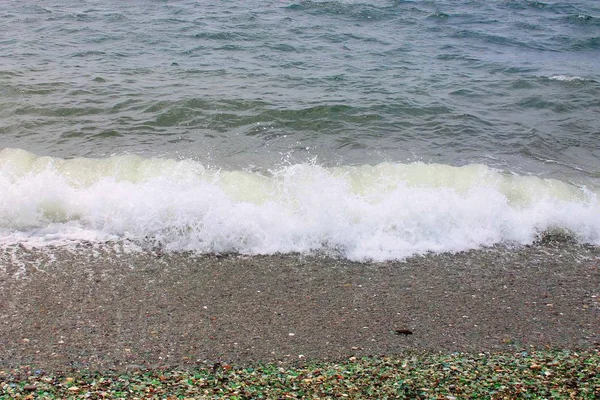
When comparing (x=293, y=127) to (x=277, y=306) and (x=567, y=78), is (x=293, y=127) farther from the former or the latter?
(x=567, y=78)

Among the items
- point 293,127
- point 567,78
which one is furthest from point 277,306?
point 567,78

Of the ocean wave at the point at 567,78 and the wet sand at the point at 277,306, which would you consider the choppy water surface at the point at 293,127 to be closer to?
the ocean wave at the point at 567,78

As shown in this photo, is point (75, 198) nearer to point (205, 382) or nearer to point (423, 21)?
point (205, 382)

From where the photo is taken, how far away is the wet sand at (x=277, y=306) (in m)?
4.50

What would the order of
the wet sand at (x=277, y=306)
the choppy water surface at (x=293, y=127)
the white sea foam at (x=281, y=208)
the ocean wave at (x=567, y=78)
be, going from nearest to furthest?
the wet sand at (x=277, y=306) → the white sea foam at (x=281, y=208) → the choppy water surface at (x=293, y=127) → the ocean wave at (x=567, y=78)

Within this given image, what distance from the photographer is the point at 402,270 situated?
599 centimetres

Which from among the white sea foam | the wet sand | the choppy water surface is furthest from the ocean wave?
the wet sand

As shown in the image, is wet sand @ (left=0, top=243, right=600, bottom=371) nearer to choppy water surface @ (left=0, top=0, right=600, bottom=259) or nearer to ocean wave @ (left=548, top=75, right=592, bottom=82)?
choppy water surface @ (left=0, top=0, right=600, bottom=259)

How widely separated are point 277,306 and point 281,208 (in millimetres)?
1953

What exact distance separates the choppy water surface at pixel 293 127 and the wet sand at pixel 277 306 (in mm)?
446

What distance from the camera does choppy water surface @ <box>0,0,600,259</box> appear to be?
263 inches

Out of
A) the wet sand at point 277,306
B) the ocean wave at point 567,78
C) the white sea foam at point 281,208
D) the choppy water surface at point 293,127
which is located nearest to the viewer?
the wet sand at point 277,306

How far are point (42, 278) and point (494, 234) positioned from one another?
15.2ft

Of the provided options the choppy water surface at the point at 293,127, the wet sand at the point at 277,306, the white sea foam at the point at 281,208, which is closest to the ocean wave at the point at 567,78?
the choppy water surface at the point at 293,127
